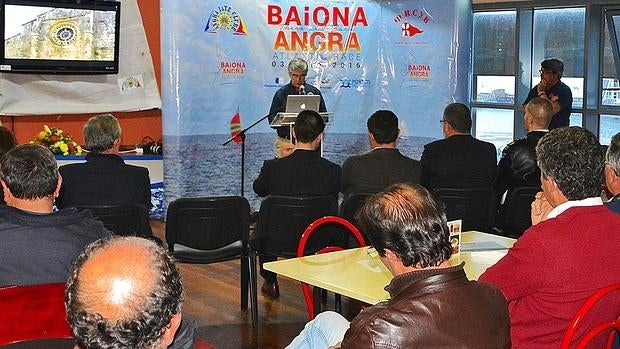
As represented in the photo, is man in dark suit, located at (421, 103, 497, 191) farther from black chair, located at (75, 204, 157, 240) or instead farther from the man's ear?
the man's ear

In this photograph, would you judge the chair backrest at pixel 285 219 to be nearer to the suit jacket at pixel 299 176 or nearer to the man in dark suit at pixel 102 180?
the suit jacket at pixel 299 176

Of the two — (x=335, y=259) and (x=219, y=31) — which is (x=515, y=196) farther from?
(x=219, y=31)

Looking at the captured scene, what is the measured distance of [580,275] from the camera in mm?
2779

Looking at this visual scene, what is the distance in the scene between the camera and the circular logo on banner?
26.8ft

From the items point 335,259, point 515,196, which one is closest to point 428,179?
point 515,196

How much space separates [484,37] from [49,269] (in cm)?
811

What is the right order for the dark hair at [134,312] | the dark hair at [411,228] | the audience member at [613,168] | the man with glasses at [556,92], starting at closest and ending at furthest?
the dark hair at [134,312]
the dark hair at [411,228]
the audience member at [613,168]
the man with glasses at [556,92]

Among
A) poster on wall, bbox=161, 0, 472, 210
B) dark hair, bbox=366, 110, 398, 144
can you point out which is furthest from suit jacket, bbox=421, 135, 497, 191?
poster on wall, bbox=161, 0, 472, 210

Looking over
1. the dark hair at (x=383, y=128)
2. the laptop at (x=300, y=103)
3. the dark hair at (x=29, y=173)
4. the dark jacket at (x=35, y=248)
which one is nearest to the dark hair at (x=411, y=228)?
the dark jacket at (x=35, y=248)

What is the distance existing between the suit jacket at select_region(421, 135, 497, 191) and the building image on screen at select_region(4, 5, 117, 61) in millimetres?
3786

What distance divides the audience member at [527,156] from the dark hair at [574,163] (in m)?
2.61

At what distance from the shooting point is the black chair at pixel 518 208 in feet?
18.4

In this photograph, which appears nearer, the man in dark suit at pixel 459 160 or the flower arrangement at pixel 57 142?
the man in dark suit at pixel 459 160

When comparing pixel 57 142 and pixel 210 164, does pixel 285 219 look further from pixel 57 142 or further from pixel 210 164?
pixel 57 142
